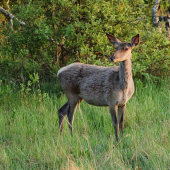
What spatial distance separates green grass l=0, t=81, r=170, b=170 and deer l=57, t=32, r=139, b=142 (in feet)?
1.03

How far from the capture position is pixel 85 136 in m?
4.61

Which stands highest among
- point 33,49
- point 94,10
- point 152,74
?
point 94,10

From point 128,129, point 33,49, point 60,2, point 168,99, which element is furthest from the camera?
point 33,49

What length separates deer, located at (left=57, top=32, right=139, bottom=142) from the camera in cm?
503

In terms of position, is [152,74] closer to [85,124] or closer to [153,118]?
[153,118]

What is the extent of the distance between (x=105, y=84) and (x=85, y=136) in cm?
119

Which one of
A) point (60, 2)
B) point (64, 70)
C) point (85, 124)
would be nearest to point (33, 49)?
point (60, 2)

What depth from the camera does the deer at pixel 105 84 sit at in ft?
16.5

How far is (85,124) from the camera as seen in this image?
578 centimetres

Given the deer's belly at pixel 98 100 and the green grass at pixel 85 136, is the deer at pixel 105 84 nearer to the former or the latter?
the deer's belly at pixel 98 100

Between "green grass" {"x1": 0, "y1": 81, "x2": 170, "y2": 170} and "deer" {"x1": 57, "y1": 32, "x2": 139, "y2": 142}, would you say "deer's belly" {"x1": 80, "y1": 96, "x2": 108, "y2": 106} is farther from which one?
"green grass" {"x1": 0, "y1": 81, "x2": 170, "y2": 170}

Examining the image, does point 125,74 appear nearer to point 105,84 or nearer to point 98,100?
point 105,84

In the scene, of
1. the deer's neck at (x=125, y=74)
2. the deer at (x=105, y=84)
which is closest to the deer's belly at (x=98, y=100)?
the deer at (x=105, y=84)

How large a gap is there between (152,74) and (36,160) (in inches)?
194
